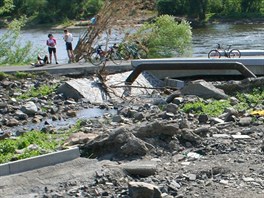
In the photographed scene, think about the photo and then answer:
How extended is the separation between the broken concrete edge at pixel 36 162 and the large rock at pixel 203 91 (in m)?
8.31

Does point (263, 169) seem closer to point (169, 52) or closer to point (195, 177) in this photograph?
point (195, 177)

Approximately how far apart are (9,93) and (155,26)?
13.0m

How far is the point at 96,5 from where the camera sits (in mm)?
86125

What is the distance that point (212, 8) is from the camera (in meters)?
94.8

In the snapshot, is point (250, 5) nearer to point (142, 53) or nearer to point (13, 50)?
point (13, 50)

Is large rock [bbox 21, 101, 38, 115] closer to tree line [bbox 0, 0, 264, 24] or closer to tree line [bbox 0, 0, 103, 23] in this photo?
tree line [bbox 0, 0, 264, 24]

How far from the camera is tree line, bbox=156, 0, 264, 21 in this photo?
89062mm

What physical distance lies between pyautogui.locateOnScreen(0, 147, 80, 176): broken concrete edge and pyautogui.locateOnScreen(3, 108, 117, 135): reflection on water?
14.8ft

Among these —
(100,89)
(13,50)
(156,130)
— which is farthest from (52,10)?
(156,130)

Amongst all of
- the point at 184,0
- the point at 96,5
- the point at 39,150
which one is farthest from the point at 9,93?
the point at 184,0

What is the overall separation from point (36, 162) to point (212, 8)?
87230 millimetres

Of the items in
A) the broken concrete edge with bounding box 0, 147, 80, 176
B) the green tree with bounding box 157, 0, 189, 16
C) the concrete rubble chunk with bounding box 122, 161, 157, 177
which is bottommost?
the green tree with bounding box 157, 0, 189, 16

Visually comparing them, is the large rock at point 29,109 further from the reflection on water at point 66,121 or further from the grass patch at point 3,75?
the grass patch at point 3,75

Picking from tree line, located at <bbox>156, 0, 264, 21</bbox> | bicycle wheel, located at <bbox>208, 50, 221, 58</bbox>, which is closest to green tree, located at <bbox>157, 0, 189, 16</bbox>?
tree line, located at <bbox>156, 0, 264, 21</bbox>
